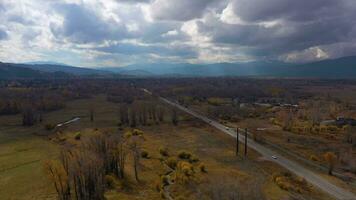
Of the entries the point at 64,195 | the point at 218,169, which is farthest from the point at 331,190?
the point at 64,195

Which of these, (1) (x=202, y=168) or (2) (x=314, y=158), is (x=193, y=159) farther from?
(2) (x=314, y=158)

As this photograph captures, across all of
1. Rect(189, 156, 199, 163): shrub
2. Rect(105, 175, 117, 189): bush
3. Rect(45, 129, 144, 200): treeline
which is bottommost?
Rect(189, 156, 199, 163): shrub

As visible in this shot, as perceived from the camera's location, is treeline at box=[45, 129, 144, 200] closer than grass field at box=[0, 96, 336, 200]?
Yes

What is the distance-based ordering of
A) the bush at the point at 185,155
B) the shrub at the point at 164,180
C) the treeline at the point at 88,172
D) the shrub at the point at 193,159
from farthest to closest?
the bush at the point at 185,155 < the shrub at the point at 193,159 < the shrub at the point at 164,180 < the treeline at the point at 88,172

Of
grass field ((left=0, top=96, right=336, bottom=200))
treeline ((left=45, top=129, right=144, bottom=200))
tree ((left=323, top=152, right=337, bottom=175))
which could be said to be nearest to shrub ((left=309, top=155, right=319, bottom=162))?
tree ((left=323, top=152, right=337, bottom=175))

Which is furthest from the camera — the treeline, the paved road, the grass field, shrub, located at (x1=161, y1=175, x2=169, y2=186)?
shrub, located at (x1=161, y1=175, x2=169, y2=186)

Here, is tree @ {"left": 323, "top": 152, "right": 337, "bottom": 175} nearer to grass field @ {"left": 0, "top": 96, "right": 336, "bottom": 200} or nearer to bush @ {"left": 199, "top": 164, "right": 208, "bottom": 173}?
grass field @ {"left": 0, "top": 96, "right": 336, "bottom": 200}

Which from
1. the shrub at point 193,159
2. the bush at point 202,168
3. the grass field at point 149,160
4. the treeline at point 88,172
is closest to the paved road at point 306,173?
the grass field at point 149,160

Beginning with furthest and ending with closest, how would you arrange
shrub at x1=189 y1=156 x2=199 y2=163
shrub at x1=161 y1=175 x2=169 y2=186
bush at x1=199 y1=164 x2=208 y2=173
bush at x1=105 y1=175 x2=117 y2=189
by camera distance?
shrub at x1=189 y1=156 x2=199 y2=163
bush at x1=199 y1=164 x2=208 y2=173
shrub at x1=161 y1=175 x2=169 y2=186
bush at x1=105 y1=175 x2=117 y2=189

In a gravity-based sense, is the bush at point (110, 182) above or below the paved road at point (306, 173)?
above

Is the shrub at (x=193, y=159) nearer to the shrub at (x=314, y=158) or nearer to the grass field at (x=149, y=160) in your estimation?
the grass field at (x=149, y=160)

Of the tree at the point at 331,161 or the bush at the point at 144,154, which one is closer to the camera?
the tree at the point at 331,161

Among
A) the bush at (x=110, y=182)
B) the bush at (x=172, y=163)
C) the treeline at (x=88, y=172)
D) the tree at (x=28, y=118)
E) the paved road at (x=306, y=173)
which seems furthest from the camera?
the tree at (x=28, y=118)
